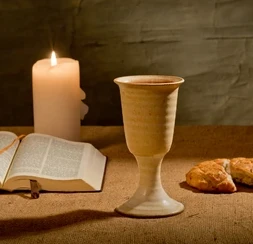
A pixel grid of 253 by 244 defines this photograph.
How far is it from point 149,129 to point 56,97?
1.52ft

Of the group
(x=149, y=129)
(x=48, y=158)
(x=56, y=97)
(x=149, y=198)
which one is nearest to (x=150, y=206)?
(x=149, y=198)

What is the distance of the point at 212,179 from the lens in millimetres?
1069

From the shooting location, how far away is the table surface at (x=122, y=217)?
90 cm

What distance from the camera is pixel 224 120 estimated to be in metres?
1.81

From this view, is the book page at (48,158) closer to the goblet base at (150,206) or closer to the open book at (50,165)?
the open book at (50,165)

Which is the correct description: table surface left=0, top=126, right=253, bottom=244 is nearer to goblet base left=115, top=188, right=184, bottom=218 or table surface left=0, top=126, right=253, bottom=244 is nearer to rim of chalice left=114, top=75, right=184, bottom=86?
goblet base left=115, top=188, right=184, bottom=218

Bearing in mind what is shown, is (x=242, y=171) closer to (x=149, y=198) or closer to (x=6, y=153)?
(x=149, y=198)

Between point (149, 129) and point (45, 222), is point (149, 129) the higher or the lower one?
the higher one

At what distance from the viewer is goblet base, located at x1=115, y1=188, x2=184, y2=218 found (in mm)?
971

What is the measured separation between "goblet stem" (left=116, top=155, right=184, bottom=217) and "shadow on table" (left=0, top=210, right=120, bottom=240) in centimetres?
3

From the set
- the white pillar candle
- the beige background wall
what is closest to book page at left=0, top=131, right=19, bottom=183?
the white pillar candle

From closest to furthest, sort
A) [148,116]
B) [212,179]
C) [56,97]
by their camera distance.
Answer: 1. [148,116]
2. [212,179]
3. [56,97]

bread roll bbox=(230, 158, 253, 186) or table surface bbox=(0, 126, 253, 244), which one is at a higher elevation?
bread roll bbox=(230, 158, 253, 186)

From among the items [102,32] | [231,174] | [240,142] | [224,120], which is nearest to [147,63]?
[102,32]
